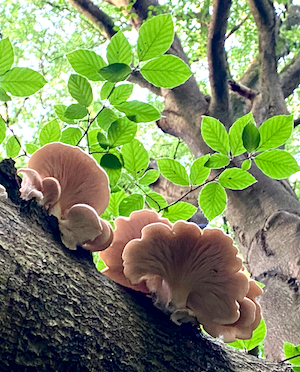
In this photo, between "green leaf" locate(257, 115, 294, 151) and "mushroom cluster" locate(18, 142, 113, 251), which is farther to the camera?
"green leaf" locate(257, 115, 294, 151)

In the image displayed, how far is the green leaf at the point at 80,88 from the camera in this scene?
1386 mm

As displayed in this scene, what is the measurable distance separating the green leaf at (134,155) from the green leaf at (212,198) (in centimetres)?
30

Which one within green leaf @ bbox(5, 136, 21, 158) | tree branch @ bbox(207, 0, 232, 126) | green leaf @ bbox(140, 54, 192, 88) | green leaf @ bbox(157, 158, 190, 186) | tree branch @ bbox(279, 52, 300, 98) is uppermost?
tree branch @ bbox(279, 52, 300, 98)

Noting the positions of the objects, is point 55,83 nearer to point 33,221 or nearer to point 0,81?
point 0,81

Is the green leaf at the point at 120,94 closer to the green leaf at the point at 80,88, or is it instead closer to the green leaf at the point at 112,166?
the green leaf at the point at 80,88

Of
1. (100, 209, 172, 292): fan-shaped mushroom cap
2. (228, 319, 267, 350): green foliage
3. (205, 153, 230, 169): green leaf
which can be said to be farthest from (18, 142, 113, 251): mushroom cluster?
(228, 319, 267, 350): green foliage

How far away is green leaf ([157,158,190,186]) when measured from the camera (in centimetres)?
155

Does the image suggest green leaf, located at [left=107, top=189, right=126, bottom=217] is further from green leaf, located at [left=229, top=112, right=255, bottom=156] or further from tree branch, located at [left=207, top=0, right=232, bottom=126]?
tree branch, located at [left=207, top=0, right=232, bottom=126]

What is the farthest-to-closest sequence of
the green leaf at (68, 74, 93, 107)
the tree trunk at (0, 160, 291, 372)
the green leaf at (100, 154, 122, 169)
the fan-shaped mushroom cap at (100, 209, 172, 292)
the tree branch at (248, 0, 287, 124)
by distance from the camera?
the tree branch at (248, 0, 287, 124)
the green leaf at (100, 154, 122, 169)
the green leaf at (68, 74, 93, 107)
the fan-shaped mushroom cap at (100, 209, 172, 292)
the tree trunk at (0, 160, 291, 372)

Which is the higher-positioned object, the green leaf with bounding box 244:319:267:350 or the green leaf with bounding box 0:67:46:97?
the green leaf with bounding box 0:67:46:97

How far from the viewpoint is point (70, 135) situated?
1.59m

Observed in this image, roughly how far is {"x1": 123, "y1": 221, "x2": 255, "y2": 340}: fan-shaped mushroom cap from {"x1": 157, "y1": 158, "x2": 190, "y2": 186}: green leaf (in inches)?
18.2

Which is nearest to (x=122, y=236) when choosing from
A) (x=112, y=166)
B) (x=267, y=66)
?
(x=112, y=166)

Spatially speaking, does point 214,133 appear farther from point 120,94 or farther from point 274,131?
point 120,94
